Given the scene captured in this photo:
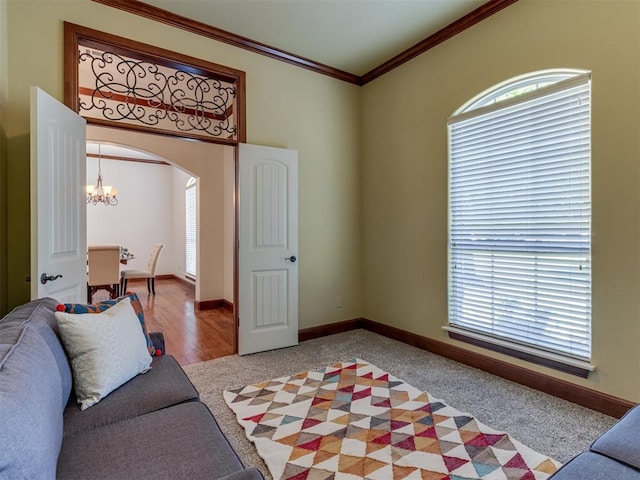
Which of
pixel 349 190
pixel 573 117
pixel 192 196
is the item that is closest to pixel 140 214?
pixel 192 196

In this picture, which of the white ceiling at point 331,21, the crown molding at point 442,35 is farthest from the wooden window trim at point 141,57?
the crown molding at point 442,35

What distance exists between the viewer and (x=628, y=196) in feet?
7.08

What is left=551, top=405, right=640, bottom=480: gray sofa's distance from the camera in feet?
3.45

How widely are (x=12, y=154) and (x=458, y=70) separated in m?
3.64

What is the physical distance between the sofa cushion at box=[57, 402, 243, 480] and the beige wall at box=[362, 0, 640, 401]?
2485mm

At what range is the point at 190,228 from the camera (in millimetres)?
7938

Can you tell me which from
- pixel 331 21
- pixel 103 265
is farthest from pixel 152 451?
pixel 103 265

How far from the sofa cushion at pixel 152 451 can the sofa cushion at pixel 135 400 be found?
7cm

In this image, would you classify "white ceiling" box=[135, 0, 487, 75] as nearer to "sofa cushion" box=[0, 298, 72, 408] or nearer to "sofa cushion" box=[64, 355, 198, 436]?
"sofa cushion" box=[0, 298, 72, 408]

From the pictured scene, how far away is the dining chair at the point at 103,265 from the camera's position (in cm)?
534

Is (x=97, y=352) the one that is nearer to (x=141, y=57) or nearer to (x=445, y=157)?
(x=141, y=57)

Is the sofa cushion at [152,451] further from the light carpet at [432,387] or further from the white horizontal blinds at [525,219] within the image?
the white horizontal blinds at [525,219]

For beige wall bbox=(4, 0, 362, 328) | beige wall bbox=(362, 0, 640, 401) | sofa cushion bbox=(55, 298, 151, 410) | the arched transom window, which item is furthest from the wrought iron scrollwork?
the arched transom window

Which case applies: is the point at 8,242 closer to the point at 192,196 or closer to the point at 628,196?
the point at 628,196
